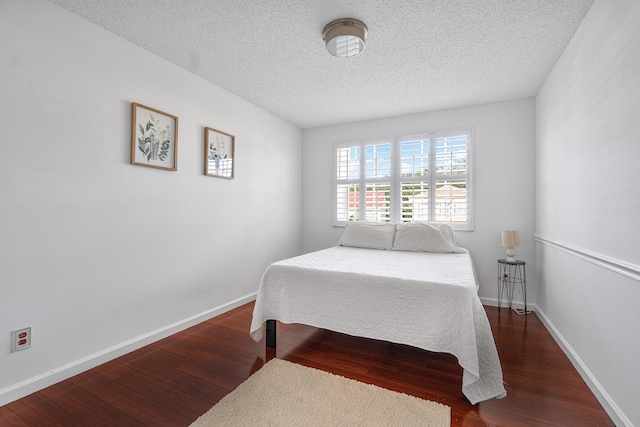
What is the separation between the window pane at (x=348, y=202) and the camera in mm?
4203

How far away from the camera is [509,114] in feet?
11.1

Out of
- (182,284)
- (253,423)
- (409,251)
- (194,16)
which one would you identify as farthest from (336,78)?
(253,423)

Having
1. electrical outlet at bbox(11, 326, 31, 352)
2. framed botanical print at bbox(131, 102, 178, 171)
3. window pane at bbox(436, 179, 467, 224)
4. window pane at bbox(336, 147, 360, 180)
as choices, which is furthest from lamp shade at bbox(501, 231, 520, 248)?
Result: electrical outlet at bbox(11, 326, 31, 352)

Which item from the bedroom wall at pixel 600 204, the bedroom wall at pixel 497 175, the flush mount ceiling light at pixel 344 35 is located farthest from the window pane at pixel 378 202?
the flush mount ceiling light at pixel 344 35

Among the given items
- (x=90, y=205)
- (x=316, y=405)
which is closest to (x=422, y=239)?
(x=316, y=405)

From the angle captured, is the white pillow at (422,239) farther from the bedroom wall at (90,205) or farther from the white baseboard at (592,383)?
the bedroom wall at (90,205)

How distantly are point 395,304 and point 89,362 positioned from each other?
2.11 metres

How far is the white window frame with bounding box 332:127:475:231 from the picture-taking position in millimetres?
3555

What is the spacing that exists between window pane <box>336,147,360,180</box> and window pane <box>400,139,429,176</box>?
64cm

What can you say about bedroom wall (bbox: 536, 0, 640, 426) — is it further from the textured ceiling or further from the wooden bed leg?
the wooden bed leg

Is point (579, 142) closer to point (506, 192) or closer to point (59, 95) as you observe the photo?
point (506, 192)

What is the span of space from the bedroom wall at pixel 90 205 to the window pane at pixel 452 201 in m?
2.60

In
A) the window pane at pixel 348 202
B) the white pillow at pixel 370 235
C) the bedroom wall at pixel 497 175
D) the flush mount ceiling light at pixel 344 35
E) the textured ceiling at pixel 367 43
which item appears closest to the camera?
the textured ceiling at pixel 367 43

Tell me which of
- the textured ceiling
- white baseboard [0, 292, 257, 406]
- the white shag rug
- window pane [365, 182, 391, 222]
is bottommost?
the white shag rug
